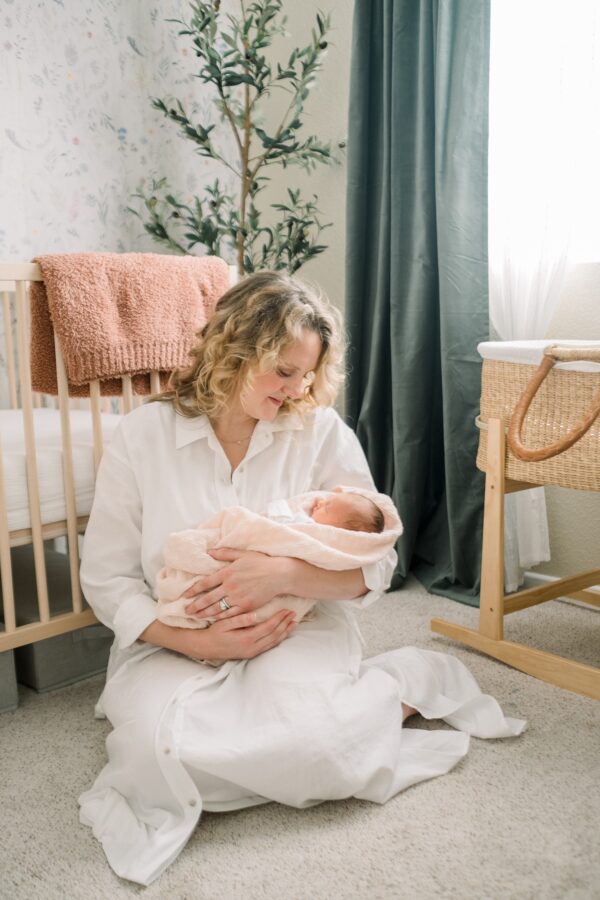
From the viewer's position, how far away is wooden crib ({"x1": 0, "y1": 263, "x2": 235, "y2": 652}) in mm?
1497

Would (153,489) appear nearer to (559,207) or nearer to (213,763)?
(213,763)

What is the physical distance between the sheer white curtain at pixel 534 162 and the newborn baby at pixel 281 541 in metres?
0.91

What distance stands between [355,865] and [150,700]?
0.39m

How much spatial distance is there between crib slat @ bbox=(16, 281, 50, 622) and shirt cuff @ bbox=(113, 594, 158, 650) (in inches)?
10.2

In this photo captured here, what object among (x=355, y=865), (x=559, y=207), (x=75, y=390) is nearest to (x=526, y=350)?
(x=559, y=207)

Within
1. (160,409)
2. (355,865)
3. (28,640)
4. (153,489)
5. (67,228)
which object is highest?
(67,228)

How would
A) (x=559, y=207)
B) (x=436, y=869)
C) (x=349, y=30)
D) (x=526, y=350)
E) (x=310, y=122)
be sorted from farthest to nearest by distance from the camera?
(x=310, y=122) < (x=349, y=30) < (x=559, y=207) < (x=526, y=350) < (x=436, y=869)

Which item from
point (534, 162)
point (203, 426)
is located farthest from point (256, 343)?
point (534, 162)

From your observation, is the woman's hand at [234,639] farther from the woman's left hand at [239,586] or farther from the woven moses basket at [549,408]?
the woven moses basket at [549,408]

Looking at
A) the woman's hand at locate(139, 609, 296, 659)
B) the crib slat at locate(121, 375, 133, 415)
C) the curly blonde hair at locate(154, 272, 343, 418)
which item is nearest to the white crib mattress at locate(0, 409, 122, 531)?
the crib slat at locate(121, 375, 133, 415)

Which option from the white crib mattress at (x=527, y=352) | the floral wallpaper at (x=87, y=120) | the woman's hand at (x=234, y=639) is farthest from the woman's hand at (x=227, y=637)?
the floral wallpaper at (x=87, y=120)

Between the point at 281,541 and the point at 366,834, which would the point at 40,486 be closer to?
the point at 281,541

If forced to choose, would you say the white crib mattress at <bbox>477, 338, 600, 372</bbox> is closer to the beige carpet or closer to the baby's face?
the baby's face

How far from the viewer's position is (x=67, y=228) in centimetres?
256
